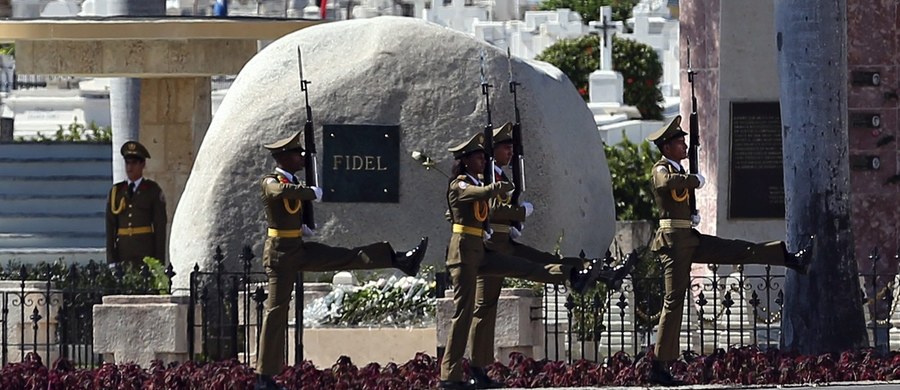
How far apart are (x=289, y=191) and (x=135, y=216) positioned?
457 cm

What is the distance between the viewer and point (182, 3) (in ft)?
201

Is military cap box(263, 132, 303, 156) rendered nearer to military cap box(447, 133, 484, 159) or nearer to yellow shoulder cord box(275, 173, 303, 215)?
yellow shoulder cord box(275, 173, 303, 215)

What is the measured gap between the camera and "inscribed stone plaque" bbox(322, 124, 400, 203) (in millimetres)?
17766

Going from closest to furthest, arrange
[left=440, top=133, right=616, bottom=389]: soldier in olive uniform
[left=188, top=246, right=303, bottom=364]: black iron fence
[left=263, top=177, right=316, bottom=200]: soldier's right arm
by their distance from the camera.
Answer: [left=263, top=177, right=316, bottom=200]: soldier's right arm → [left=440, top=133, right=616, bottom=389]: soldier in olive uniform → [left=188, top=246, right=303, bottom=364]: black iron fence

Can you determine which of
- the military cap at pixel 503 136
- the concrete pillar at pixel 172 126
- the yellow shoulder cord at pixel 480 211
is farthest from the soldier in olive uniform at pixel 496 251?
the concrete pillar at pixel 172 126

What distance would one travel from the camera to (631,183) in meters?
25.2

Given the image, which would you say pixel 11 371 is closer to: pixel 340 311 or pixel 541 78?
pixel 340 311

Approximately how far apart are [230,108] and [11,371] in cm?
456

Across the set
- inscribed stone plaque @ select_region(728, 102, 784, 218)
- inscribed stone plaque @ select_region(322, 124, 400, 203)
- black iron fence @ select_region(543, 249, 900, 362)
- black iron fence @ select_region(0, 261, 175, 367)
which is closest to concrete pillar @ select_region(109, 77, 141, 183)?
inscribed stone plaque @ select_region(322, 124, 400, 203)

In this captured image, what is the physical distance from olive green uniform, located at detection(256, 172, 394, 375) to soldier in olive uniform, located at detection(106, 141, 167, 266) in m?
4.20

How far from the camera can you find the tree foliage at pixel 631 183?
81.9 ft

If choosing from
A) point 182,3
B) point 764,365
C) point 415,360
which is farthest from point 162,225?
point 182,3

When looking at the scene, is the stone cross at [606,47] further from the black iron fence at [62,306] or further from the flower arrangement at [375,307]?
the flower arrangement at [375,307]

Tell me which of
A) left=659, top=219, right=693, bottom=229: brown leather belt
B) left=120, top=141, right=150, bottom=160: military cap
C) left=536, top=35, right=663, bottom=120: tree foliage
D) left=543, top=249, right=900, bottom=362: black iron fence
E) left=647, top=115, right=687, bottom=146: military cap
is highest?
left=536, top=35, right=663, bottom=120: tree foliage
